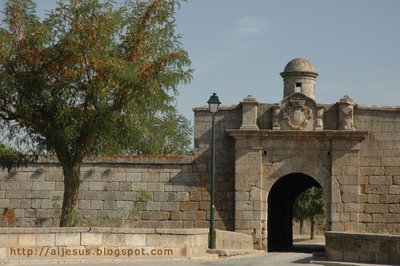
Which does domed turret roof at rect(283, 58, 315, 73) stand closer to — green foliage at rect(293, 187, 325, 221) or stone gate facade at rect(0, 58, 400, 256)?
stone gate facade at rect(0, 58, 400, 256)

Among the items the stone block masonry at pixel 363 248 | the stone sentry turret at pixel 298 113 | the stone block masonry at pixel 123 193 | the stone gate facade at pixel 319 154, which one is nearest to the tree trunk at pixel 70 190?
the stone block masonry at pixel 123 193

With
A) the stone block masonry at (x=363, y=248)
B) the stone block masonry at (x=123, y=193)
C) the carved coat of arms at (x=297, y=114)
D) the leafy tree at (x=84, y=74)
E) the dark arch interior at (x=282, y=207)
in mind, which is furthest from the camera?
the dark arch interior at (x=282, y=207)

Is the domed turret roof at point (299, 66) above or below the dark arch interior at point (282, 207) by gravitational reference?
above

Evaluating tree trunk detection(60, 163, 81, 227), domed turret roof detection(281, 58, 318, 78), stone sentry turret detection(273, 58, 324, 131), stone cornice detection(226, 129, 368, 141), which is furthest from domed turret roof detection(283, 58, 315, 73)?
tree trunk detection(60, 163, 81, 227)

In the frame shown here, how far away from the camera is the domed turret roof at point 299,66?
89.1ft

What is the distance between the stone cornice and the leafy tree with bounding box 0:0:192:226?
4.36 meters


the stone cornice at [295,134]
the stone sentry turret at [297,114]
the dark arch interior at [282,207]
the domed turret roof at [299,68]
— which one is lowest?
the dark arch interior at [282,207]

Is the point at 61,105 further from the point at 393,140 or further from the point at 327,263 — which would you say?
the point at 393,140

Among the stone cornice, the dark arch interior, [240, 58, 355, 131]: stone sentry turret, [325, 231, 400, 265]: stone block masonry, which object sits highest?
[240, 58, 355, 131]: stone sentry turret

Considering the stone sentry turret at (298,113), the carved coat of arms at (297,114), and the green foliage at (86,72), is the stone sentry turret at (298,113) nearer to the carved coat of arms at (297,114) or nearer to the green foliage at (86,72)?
the carved coat of arms at (297,114)

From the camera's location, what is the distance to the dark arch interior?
97.6ft

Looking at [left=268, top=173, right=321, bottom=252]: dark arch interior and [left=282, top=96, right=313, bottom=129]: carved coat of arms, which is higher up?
[left=282, top=96, right=313, bottom=129]: carved coat of arms

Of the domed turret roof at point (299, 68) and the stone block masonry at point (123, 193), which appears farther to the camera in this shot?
the domed turret roof at point (299, 68)

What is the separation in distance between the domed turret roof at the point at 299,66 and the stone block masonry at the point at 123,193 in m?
4.46
